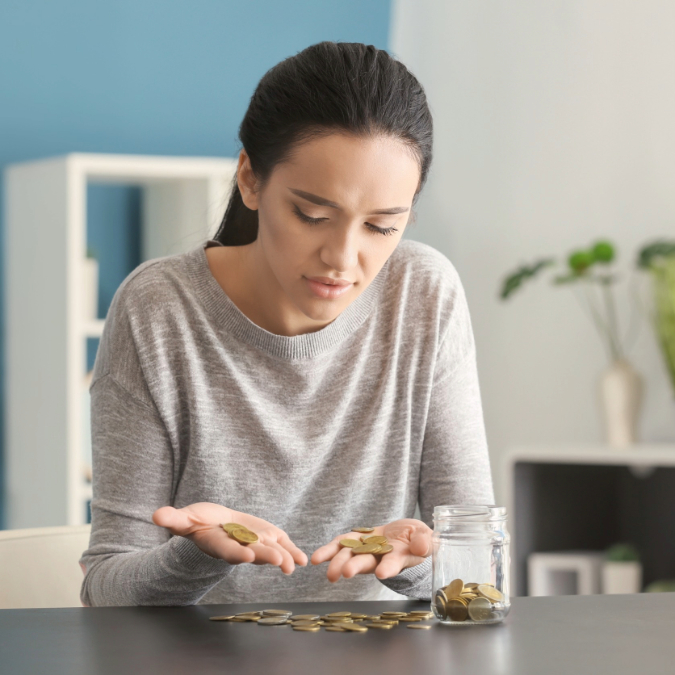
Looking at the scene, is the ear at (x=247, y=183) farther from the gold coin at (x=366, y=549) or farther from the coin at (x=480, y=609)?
the coin at (x=480, y=609)

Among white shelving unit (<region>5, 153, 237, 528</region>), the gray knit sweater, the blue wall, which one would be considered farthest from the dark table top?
the blue wall

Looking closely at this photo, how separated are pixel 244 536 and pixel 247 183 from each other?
550mm

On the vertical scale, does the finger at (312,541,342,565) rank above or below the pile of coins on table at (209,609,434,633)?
above

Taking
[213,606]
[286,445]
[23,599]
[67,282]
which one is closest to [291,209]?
[286,445]

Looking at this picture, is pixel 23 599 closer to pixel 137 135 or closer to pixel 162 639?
pixel 162 639

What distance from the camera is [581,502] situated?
2775 millimetres

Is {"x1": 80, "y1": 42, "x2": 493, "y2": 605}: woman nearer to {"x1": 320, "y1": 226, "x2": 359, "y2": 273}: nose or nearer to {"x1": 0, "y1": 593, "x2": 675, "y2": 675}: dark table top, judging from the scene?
{"x1": 320, "y1": 226, "x2": 359, "y2": 273}: nose

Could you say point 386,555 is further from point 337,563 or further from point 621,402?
point 621,402

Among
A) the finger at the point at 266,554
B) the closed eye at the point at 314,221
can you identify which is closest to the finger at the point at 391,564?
the finger at the point at 266,554

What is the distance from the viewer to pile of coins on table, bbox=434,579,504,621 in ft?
2.82

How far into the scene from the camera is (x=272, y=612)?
898 mm

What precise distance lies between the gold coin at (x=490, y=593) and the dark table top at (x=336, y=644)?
2 centimetres

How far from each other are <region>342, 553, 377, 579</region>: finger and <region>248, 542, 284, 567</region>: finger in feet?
0.21

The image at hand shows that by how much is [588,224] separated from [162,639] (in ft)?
7.92
